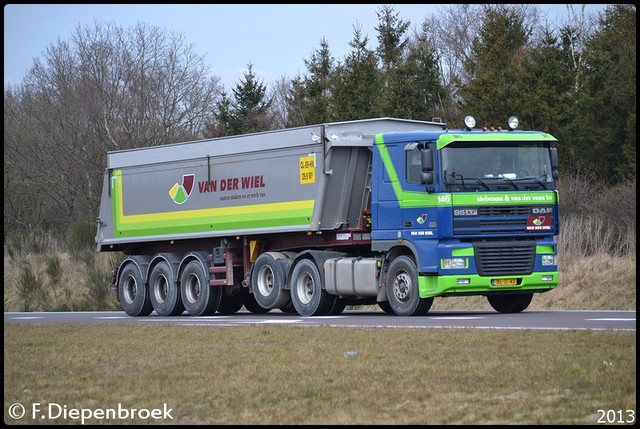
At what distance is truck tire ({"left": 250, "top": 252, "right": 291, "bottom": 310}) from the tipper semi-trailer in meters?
0.03

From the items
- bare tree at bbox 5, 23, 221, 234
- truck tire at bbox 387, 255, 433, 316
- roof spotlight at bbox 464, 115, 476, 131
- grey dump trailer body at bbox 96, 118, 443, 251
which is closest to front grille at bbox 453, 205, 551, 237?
truck tire at bbox 387, 255, 433, 316

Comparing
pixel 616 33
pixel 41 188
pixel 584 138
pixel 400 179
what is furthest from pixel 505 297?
pixel 41 188

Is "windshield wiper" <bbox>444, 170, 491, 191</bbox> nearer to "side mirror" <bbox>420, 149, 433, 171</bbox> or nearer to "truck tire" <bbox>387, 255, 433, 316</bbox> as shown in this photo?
"side mirror" <bbox>420, 149, 433, 171</bbox>

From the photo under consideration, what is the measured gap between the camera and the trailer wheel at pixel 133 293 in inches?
1141

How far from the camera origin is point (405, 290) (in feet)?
74.8

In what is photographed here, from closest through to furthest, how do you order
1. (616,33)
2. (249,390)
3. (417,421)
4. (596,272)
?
(417,421)
(249,390)
(596,272)
(616,33)

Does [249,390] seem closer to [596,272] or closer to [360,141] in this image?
[360,141]

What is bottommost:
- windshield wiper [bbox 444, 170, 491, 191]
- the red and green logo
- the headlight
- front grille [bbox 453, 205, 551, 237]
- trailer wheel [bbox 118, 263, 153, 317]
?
trailer wheel [bbox 118, 263, 153, 317]

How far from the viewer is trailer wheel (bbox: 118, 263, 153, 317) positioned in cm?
2898

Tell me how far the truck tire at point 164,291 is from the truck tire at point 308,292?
406 cm

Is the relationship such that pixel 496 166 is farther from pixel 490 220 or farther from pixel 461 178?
pixel 490 220

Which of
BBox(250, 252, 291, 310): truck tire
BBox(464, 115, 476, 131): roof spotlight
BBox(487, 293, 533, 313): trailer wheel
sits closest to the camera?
BBox(464, 115, 476, 131): roof spotlight

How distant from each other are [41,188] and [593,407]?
4603 centimetres

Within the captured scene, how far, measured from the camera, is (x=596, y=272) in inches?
1097
